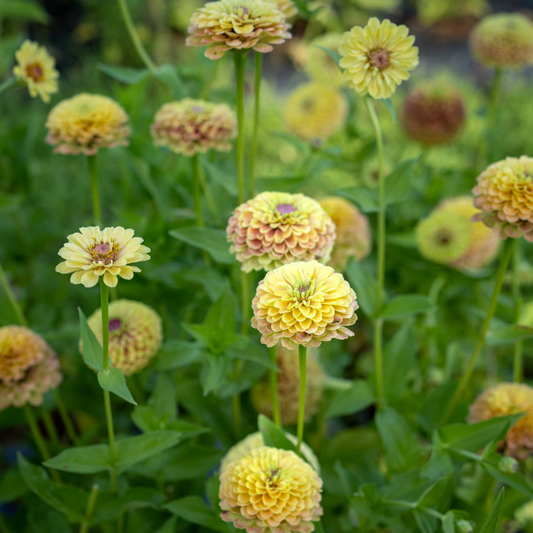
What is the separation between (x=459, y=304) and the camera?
44.8 inches

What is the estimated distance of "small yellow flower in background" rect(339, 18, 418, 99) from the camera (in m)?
0.52

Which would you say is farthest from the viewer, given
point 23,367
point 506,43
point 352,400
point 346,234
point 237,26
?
point 506,43

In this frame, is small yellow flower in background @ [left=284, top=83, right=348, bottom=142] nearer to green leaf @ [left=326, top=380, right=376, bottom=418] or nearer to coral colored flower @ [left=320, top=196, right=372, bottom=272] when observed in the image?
coral colored flower @ [left=320, top=196, right=372, bottom=272]

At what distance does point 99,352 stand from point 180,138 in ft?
0.97

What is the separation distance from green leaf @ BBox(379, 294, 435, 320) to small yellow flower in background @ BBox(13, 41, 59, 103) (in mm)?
495

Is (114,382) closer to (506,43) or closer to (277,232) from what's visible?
(277,232)

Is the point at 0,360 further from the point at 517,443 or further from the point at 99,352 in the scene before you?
the point at 517,443

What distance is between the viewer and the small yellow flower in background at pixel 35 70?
2.17ft

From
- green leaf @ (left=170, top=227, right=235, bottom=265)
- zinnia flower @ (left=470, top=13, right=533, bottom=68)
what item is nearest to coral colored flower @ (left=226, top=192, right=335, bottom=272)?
green leaf @ (left=170, top=227, right=235, bottom=265)

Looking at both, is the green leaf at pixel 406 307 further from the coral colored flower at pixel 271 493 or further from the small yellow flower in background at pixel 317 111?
the small yellow flower in background at pixel 317 111

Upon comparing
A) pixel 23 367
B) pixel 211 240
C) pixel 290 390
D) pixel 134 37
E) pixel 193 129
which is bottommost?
pixel 290 390

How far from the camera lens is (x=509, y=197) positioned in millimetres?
548

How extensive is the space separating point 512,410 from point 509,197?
0.84 ft

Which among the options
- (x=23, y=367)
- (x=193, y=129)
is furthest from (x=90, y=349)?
(x=193, y=129)
